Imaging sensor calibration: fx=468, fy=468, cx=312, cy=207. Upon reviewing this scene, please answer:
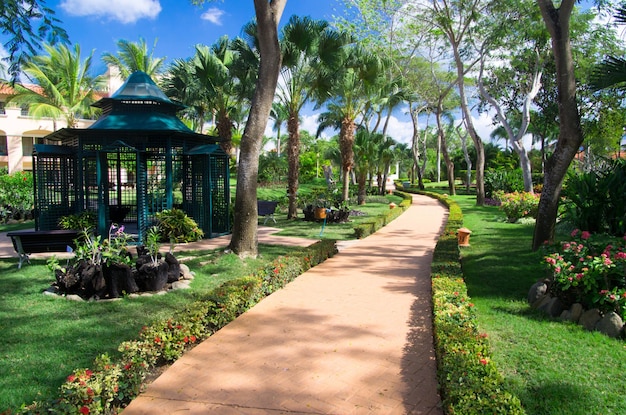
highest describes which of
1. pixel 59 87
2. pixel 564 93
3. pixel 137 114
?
pixel 59 87

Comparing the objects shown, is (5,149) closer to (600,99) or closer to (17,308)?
(17,308)

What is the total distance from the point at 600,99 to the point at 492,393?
846 inches

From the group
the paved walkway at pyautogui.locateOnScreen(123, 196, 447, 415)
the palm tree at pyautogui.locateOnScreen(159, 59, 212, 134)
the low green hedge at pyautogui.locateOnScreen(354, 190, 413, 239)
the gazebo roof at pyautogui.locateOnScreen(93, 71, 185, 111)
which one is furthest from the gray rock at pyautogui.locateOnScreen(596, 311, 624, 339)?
the palm tree at pyautogui.locateOnScreen(159, 59, 212, 134)

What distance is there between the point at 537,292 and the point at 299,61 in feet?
36.1

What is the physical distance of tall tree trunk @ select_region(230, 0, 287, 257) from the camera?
9297 mm

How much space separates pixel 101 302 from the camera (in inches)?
257

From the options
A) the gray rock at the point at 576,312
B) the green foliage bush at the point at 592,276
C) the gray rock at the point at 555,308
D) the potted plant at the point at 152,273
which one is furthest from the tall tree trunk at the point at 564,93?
the potted plant at the point at 152,273

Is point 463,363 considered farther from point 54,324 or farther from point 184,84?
point 184,84

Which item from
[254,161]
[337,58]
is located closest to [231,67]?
[337,58]

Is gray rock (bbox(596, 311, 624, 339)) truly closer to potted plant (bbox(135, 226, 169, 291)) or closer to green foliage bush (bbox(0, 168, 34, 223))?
potted plant (bbox(135, 226, 169, 291))

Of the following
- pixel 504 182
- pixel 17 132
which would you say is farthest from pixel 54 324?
pixel 17 132

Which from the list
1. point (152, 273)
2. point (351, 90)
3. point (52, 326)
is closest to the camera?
point (52, 326)

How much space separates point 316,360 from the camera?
4832 millimetres

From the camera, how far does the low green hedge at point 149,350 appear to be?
3.49 meters
